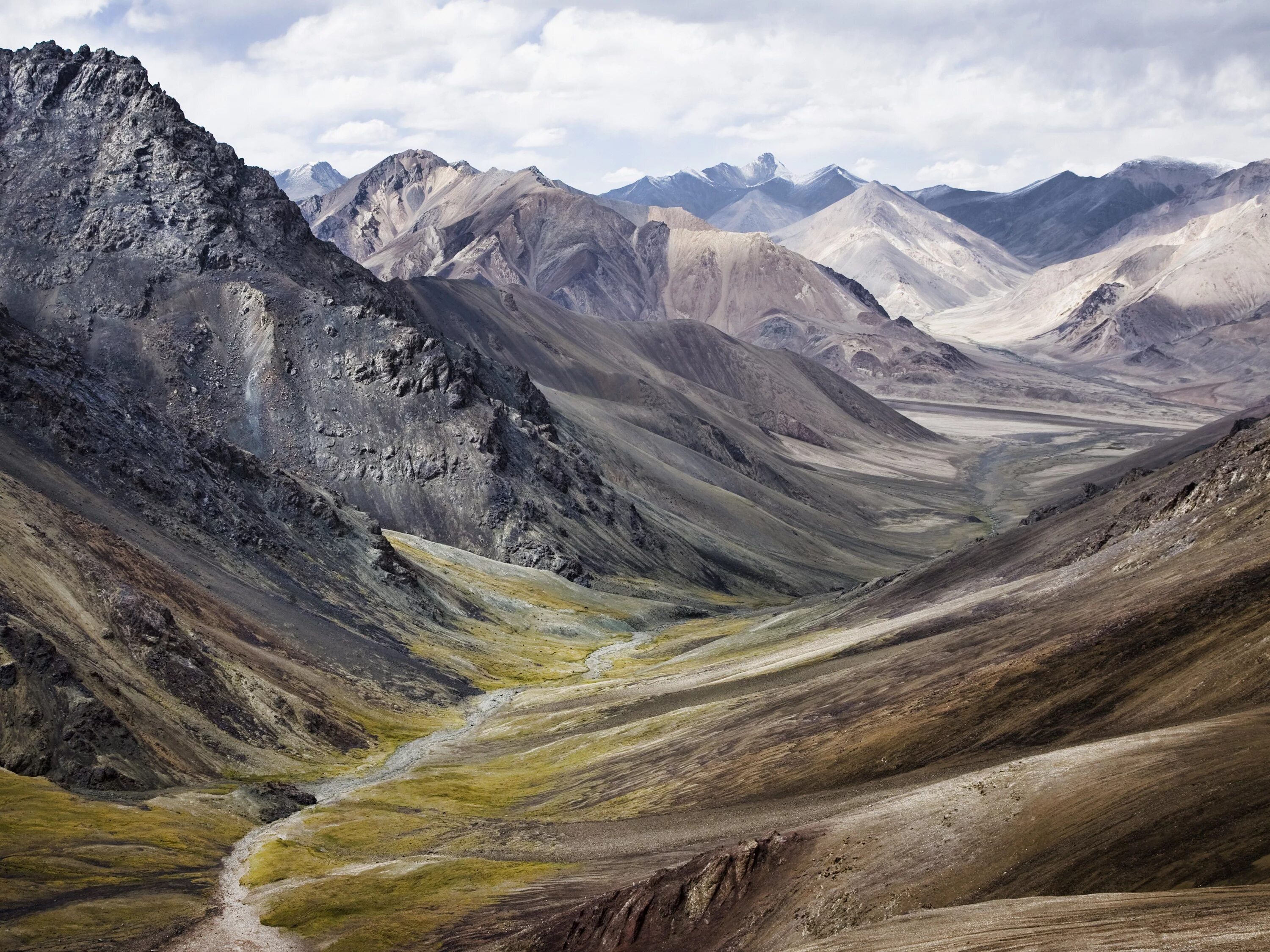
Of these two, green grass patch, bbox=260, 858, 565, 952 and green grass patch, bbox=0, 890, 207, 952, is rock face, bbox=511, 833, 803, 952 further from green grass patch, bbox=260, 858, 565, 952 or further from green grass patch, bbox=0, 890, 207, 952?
green grass patch, bbox=0, 890, 207, 952

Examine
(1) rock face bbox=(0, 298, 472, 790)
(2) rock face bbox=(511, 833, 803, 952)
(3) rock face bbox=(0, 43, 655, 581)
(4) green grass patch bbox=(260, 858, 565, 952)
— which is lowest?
(4) green grass patch bbox=(260, 858, 565, 952)

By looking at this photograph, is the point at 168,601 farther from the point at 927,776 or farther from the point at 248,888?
the point at 927,776

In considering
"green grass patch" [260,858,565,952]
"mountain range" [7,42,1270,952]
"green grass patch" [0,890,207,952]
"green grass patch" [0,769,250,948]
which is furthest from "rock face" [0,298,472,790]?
"green grass patch" [260,858,565,952]

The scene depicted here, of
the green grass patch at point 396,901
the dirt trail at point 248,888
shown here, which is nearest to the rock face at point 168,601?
the dirt trail at point 248,888

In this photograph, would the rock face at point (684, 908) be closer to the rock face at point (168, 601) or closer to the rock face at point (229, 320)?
the rock face at point (168, 601)

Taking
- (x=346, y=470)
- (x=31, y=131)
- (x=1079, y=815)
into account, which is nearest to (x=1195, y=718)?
(x=1079, y=815)

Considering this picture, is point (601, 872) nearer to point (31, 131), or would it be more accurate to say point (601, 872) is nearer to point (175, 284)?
point (175, 284)

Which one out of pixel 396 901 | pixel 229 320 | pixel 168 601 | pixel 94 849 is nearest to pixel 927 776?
pixel 396 901
